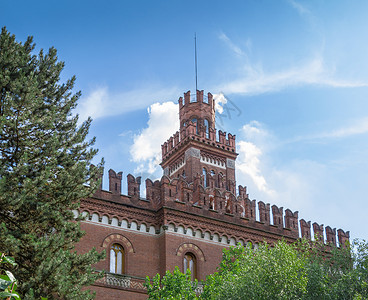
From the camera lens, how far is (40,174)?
16.2m

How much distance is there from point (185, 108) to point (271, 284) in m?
25.0

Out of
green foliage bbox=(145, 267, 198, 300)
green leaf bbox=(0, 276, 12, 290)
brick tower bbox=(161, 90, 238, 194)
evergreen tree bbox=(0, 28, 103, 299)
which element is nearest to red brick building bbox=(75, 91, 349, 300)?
green foliage bbox=(145, 267, 198, 300)

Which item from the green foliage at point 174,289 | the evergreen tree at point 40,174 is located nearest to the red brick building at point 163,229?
the green foliage at point 174,289

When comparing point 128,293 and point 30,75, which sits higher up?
point 30,75

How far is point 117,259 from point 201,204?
5.25 metres

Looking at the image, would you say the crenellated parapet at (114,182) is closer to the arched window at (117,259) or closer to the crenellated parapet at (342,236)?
the arched window at (117,259)

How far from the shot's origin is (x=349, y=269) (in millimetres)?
19594

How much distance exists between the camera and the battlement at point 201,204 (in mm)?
23797

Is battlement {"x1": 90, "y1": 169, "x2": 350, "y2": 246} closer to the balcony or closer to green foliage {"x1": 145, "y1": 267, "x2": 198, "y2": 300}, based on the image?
the balcony

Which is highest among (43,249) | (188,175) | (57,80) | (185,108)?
(185,108)

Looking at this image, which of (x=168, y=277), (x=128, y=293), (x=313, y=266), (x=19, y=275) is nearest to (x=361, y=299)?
(x=313, y=266)

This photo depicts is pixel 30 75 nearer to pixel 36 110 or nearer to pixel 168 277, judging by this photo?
pixel 36 110

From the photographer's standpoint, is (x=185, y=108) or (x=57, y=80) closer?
(x=57, y=80)

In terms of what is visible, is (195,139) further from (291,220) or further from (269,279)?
(269,279)
